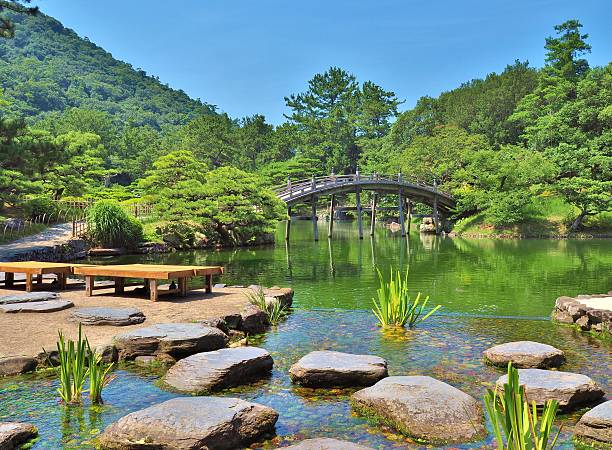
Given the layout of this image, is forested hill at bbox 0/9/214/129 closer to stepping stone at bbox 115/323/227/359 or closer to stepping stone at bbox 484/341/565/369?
stepping stone at bbox 115/323/227/359

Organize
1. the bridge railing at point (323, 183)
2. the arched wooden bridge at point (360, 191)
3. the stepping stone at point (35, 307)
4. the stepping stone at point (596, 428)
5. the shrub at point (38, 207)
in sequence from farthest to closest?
the arched wooden bridge at point (360, 191) < the bridge railing at point (323, 183) < the shrub at point (38, 207) < the stepping stone at point (35, 307) < the stepping stone at point (596, 428)

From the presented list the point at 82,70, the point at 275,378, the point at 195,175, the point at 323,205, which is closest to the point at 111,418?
the point at 275,378

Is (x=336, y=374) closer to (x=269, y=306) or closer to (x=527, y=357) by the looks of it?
(x=527, y=357)

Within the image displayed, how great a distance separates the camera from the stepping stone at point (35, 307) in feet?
24.5

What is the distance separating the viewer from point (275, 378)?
5.62 metres

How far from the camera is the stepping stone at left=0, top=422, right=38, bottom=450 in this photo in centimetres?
365

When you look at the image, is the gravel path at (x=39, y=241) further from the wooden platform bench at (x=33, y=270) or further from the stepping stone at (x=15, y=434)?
the stepping stone at (x=15, y=434)

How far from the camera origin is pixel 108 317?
276 inches

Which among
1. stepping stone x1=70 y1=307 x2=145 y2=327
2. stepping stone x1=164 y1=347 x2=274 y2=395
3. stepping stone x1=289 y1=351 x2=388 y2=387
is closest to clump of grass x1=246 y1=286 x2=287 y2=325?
stepping stone x1=70 y1=307 x2=145 y2=327

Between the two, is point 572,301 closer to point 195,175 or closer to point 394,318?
point 394,318

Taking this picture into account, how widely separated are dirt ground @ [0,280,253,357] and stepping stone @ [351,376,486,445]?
3.27 metres

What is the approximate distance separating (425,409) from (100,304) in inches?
230

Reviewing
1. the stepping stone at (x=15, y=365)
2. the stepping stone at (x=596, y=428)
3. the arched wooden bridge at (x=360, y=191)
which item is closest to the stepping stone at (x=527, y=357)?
the stepping stone at (x=596, y=428)

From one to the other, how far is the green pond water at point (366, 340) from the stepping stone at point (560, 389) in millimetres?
192
